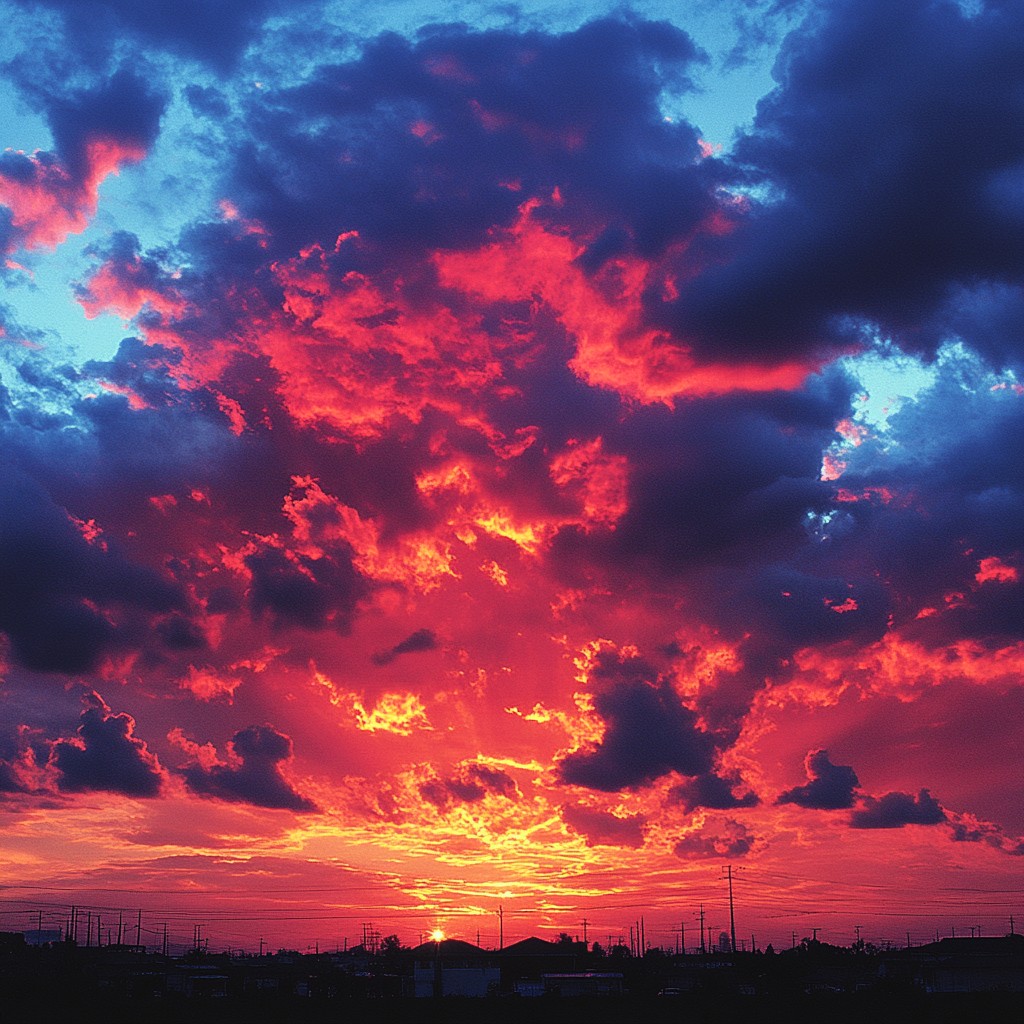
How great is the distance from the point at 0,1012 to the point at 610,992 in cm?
10297

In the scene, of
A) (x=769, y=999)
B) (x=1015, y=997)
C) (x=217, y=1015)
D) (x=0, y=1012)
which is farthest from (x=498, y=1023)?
(x=1015, y=997)

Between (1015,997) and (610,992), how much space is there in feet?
235

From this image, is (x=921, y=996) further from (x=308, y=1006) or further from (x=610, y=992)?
(x=308, y=1006)

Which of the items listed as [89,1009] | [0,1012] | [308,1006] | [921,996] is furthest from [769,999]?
[0,1012]

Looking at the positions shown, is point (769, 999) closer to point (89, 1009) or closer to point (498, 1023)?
point (498, 1023)

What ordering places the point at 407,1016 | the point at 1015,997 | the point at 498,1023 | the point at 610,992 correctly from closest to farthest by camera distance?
the point at 498,1023, the point at 407,1016, the point at 1015,997, the point at 610,992

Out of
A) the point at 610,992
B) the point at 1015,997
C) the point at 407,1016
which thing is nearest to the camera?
the point at 407,1016

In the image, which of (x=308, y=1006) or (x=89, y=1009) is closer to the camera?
(x=89, y=1009)

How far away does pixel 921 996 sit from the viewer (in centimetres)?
15175

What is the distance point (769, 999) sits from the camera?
497 ft

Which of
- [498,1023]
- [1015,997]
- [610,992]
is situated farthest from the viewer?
[610,992]

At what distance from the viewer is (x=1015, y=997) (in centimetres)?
14438

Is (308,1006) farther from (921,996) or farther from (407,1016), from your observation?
(921,996)

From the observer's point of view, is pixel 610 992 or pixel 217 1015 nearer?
pixel 217 1015
